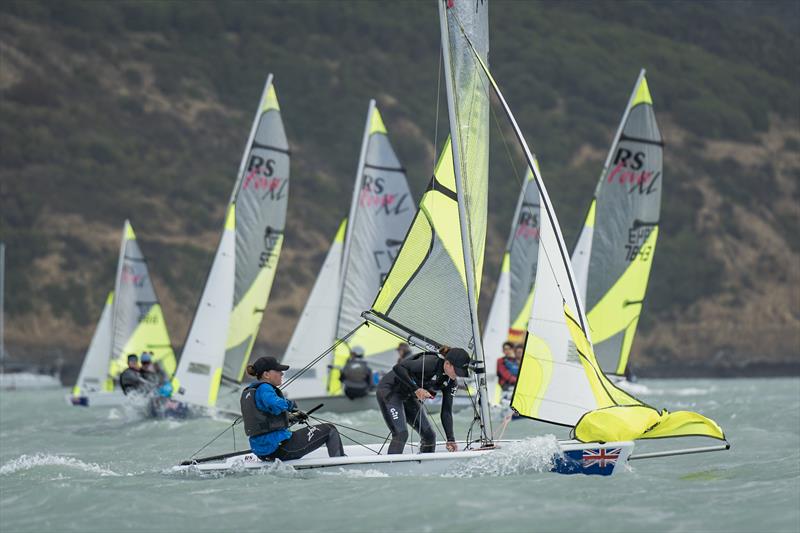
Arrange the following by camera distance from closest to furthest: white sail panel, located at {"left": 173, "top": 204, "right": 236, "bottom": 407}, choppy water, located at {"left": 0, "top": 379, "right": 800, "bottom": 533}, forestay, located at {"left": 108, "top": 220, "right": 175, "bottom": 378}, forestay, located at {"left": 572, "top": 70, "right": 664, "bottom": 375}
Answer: choppy water, located at {"left": 0, "top": 379, "right": 800, "bottom": 533}, forestay, located at {"left": 572, "top": 70, "right": 664, "bottom": 375}, white sail panel, located at {"left": 173, "top": 204, "right": 236, "bottom": 407}, forestay, located at {"left": 108, "top": 220, "right": 175, "bottom": 378}

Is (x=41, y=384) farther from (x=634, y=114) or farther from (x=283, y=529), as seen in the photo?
(x=283, y=529)

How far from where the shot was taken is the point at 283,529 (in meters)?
8.58

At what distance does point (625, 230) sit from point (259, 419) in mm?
9827

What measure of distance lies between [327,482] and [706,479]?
3.14 metres

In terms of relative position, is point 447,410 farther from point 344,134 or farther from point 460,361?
point 344,134

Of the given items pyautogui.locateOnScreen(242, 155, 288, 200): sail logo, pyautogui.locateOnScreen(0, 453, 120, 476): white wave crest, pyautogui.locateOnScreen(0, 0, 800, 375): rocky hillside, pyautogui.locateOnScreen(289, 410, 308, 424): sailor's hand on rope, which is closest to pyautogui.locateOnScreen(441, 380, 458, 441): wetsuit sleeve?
pyautogui.locateOnScreen(289, 410, 308, 424): sailor's hand on rope

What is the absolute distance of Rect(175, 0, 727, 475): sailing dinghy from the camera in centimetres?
1015

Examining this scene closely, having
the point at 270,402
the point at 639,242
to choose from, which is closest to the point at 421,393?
the point at 270,402

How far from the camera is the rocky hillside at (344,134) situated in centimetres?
5144

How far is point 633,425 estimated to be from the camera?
1007cm

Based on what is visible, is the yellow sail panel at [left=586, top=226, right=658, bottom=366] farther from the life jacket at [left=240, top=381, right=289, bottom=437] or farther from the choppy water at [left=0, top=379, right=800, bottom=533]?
the life jacket at [left=240, top=381, right=289, bottom=437]

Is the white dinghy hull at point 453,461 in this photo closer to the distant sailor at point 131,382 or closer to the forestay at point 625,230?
the forestay at point 625,230

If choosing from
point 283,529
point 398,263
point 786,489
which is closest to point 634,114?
point 398,263

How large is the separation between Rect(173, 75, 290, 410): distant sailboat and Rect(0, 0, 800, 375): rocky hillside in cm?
2815
